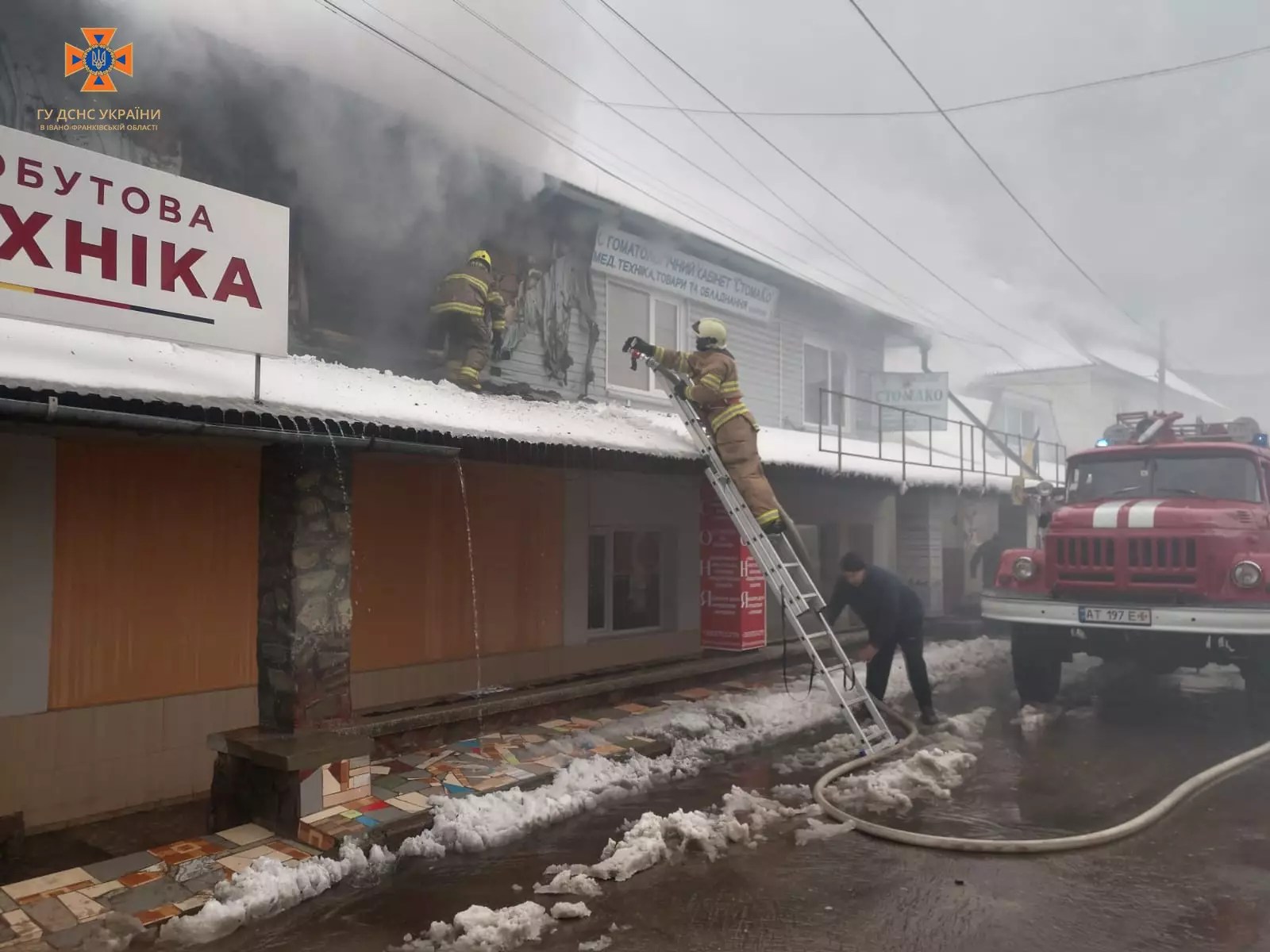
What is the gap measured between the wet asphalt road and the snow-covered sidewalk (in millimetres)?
111

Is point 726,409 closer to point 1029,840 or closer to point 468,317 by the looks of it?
point 468,317

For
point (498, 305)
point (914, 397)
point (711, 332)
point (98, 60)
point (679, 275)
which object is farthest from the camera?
point (914, 397)

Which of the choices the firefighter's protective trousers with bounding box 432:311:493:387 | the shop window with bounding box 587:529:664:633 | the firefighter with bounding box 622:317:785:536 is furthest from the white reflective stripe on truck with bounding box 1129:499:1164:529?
the firefighter's protective trousers with bounding box 432:311:493:387

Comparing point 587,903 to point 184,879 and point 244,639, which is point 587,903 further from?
point 244,639

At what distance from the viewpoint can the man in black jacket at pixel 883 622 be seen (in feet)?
26.0

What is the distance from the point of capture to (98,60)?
262 inches

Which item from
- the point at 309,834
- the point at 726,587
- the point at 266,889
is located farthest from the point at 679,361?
the point at 266,889

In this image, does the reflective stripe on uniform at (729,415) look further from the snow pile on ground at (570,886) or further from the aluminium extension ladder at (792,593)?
the snow pile on ground at (570,886)

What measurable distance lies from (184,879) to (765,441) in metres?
7.59

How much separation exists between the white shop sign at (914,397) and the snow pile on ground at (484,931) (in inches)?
446

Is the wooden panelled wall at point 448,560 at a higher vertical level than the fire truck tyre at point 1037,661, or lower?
higher

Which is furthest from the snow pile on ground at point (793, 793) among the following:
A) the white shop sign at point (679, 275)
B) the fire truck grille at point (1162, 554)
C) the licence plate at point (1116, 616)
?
the white shop sign at point (679, 275)

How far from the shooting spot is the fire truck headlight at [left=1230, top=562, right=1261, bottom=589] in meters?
7.49

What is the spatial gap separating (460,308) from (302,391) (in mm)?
2805
